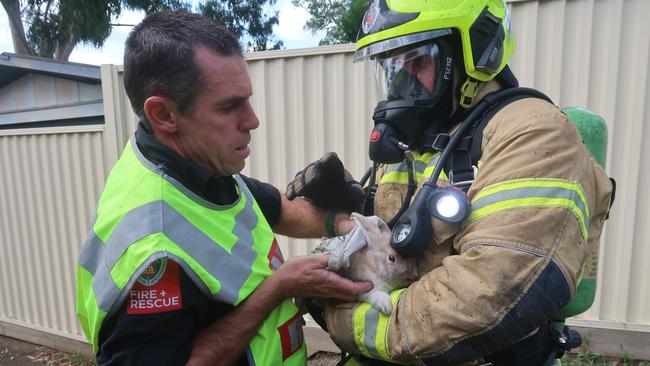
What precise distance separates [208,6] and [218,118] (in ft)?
64.7

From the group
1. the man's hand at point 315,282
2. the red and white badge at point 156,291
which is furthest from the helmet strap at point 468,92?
the red and white badge at point 156,291

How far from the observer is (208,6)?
1933cm

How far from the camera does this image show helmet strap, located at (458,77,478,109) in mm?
1711

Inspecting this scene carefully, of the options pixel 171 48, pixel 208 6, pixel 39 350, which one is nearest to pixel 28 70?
pixel 39 350

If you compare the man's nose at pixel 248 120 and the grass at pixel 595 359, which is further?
the grass at pixel 595 359

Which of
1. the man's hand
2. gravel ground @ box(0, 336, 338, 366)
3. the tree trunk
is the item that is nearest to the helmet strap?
the man's hand

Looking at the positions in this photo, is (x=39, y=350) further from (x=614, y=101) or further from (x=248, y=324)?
(x=614, y=101)

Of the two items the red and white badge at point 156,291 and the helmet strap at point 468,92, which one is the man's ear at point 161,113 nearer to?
the red and white badge at point 156,291

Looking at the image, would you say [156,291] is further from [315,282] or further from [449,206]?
[449,206]

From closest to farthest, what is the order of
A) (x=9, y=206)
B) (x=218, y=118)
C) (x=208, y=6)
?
(x=218, y=118) → (x=9, y=206) → (x=208, y=6)

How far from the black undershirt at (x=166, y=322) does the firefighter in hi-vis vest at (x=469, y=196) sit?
0.46 meters

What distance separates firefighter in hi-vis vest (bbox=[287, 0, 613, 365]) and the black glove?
22cm

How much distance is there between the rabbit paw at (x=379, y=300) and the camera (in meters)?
1.49

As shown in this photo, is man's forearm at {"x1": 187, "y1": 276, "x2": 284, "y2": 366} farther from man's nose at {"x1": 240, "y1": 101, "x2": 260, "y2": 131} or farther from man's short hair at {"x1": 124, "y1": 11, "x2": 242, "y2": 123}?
man's short hair at {"x1": 124, "y1": 11, "x2": 242, "y2": 123}
